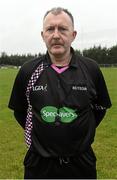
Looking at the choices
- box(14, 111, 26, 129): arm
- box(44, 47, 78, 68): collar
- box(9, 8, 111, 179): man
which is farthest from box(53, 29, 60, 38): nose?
box(14, 111, 26, 129): arm

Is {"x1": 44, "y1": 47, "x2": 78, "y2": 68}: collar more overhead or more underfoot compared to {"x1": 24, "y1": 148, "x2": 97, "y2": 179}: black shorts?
more overhead

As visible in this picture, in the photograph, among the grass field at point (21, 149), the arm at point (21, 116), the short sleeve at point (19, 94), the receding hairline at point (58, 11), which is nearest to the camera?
the receding hairline at point (58, 11)

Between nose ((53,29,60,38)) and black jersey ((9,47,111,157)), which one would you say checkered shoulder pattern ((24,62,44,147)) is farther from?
nose ((53,29,60,38))

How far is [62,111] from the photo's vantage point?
3834mm

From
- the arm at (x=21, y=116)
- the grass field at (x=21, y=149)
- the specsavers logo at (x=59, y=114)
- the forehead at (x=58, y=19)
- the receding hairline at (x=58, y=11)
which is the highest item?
the receding hairline at (x=58, y=11)

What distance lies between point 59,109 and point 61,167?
1.63 feet

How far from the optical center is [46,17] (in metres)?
3.96

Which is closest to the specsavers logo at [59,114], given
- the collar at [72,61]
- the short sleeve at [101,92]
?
the collar at [72,61]

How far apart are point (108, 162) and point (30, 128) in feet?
16.3

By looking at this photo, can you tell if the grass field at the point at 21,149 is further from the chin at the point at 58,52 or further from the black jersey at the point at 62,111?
the chin at the point at 58,52

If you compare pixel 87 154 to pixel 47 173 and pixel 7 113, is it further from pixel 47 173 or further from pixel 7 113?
pixel 7 113

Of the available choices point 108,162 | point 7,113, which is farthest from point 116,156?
point 7,113

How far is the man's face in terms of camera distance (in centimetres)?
389

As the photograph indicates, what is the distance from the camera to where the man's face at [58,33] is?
12.8 feet
